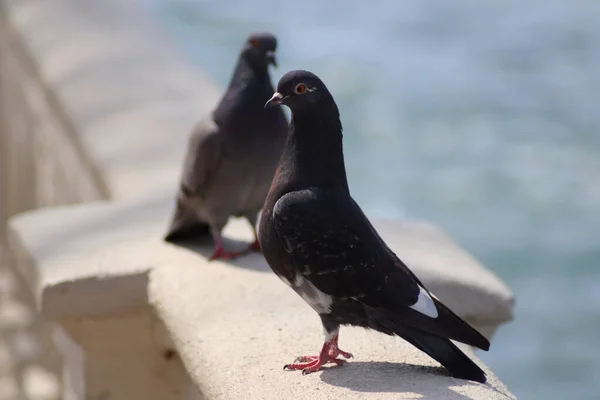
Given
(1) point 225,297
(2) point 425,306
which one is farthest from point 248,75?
(2) point 425,306

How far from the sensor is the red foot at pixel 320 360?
2654mm

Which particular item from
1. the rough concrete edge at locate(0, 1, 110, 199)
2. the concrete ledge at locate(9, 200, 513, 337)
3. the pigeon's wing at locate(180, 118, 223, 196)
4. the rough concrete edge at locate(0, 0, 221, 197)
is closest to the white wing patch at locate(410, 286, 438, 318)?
the concrete ledge at locate(9, 200, 513, 337)

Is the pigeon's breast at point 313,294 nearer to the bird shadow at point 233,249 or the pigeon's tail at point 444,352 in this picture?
the pigeon's tail at point 444,352

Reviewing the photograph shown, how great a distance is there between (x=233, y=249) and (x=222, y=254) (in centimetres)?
19

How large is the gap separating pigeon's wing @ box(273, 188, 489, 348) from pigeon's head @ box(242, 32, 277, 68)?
1.25 metres

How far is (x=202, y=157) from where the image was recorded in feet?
12.5

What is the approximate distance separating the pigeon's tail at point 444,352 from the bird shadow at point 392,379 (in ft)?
0.08

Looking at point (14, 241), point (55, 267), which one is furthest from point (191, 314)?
point (14, 241)

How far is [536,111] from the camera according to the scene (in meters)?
10.8

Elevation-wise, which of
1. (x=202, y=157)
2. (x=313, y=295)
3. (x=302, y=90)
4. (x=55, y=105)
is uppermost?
(x=302, y=90)

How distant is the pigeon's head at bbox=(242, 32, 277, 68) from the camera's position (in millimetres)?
3732

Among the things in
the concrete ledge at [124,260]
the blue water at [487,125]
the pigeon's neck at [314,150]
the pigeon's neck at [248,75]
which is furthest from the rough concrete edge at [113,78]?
the pigeon's neck at [314,150]

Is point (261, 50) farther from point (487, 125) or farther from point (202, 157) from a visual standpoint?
point (487, 125)

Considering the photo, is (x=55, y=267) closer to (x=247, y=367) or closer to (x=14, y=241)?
(x=14, y=241)
